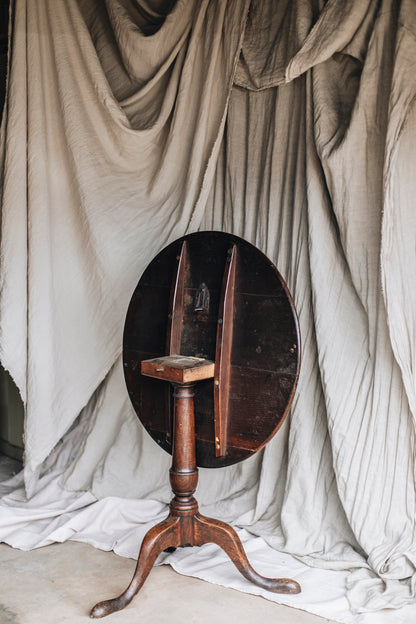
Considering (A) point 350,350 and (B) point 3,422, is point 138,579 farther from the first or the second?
(B) point 3,422

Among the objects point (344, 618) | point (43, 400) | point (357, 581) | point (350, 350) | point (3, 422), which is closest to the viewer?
point (344, 618)

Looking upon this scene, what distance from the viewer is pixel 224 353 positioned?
195 centimetres

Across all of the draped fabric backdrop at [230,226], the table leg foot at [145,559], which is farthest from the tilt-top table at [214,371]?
the draped fabric backdrop at [230,226]

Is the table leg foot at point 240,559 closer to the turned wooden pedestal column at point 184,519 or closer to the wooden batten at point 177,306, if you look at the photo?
the turned wooden pedestal column at point 184,519

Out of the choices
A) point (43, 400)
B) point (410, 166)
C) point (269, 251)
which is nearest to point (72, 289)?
point (43, 400)

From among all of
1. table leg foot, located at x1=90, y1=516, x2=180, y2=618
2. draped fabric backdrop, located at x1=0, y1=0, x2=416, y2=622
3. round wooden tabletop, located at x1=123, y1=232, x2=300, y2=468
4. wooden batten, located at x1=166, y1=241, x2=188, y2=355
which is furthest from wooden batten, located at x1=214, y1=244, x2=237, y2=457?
draped fabric backdrop, located at x1=0, y1=0, x2=416, y2=622

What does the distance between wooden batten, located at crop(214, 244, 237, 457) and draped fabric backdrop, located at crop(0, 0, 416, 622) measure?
1.37ft

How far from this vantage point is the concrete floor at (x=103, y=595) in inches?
73.6

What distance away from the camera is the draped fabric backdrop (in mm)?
2068

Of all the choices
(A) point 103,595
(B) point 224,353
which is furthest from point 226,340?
(A) point 103,595

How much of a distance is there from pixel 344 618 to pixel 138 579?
0.64m

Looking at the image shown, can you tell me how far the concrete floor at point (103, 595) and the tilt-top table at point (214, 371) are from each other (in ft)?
0.27

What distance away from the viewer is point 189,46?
2363mm

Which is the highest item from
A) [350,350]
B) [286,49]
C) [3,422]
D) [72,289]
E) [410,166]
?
[286,49]
